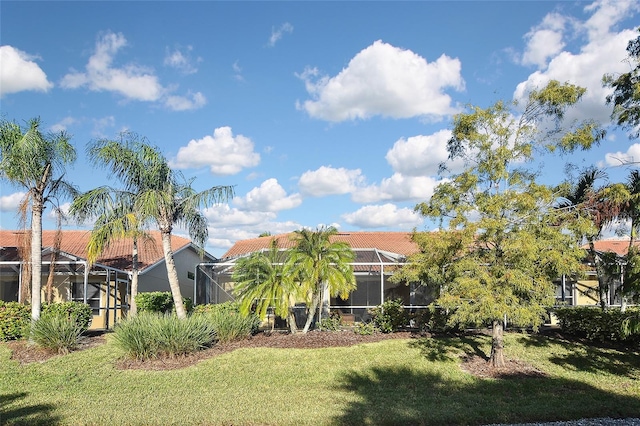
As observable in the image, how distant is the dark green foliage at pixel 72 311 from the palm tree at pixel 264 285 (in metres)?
4.76

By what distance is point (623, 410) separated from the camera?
29.1 feet

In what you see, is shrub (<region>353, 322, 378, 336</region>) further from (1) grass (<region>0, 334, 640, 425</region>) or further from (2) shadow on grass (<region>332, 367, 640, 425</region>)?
(2) shadow on grass (<region>332, 367, 640, 425</region>)

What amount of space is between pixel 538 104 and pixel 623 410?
271 inches

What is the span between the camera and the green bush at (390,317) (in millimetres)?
16672

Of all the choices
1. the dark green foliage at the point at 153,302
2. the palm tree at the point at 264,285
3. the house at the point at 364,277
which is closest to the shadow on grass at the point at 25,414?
the palm tree at the point at 264,285

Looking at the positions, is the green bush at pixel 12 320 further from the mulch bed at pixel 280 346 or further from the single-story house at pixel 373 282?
the single-story house at pixel 373 282

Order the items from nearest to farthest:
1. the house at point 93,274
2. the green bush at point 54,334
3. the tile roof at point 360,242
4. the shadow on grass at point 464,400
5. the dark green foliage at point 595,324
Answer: the shadow on grass at point 464,400, the green bush at point 54,334, the dark green foliage at point 595,324, the house at point 93,274, the tile roof at point 360,242

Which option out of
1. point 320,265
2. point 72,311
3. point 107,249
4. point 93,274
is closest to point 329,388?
point 320,265

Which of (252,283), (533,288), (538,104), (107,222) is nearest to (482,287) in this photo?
(533,288)

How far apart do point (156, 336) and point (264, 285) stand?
356cm

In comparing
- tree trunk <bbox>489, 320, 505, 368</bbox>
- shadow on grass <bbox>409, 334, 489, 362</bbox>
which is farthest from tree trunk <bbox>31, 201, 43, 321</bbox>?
tree trunk <bbox>489, 320, 505, 368</bbox>

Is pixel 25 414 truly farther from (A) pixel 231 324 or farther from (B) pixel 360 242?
(B) pixel 360 242

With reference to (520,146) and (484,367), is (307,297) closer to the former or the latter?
(484,367)

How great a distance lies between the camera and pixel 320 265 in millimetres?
15602
